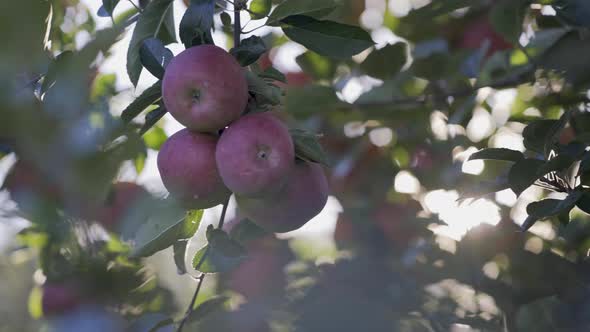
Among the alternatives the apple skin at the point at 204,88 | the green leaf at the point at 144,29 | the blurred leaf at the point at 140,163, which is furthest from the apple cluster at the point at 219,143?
the blurred leaf at the point at 140,163

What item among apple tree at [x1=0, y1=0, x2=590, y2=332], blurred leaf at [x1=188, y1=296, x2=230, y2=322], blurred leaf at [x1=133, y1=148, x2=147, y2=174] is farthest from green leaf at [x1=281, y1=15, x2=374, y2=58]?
blurred leaf at [x1=133, y1=148, x2=147, y2=174]

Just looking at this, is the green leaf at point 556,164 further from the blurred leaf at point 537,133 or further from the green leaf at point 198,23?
the green leaf at point 198,23

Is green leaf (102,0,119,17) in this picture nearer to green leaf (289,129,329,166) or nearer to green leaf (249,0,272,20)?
green leaf (249,0,272,20)

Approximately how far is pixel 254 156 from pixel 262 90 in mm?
106

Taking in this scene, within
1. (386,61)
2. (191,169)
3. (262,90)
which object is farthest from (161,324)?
(386,61)

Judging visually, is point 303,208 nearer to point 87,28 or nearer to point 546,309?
point 546,309

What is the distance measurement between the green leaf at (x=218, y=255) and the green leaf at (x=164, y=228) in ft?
0.11

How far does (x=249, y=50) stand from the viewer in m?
0.93

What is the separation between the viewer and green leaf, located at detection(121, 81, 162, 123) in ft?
3.01

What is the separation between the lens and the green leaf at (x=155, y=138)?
1571 mm

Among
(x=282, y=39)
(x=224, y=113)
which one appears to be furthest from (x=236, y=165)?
(x=282, y=39)

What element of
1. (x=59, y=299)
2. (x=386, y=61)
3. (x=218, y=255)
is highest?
(x=218, y=255)

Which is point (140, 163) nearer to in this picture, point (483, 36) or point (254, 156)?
point (254, 156)

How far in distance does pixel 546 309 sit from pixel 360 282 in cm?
33
